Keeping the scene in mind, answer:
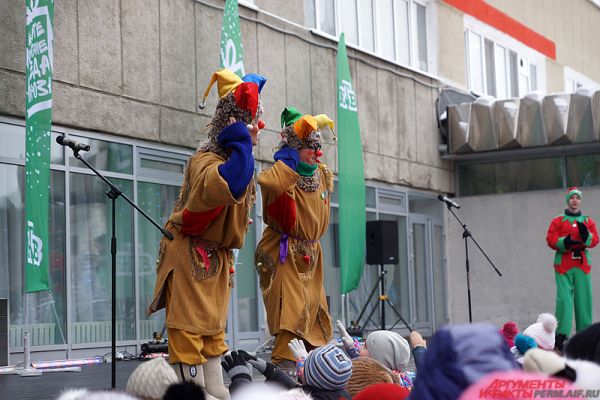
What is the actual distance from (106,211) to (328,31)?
552 centimetres

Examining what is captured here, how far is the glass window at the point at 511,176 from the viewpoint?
18219 millimetres

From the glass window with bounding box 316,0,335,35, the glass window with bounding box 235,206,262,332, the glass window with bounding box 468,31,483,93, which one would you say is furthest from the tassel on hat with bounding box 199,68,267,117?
the glass window with bounding box 468,31,483,93

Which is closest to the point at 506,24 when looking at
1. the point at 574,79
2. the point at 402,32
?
the point at 402,32

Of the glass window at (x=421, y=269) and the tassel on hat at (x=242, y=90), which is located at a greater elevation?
the tassel on hat at (x=242, y=90)

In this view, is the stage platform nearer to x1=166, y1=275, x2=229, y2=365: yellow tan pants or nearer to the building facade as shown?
the building facade

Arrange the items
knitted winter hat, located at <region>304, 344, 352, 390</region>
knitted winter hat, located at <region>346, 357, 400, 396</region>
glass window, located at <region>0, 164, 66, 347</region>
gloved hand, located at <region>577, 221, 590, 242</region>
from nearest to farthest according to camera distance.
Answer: knitted winter hat, located at <region>304, 344, 352, 390</region> → knitted winter hat, located at <region>346, 357, 400, 396</region> → glass window, located at <region>0, 164, 66, 347</region> → gloved hand, located at <region>577, 221, 590, 242</region>

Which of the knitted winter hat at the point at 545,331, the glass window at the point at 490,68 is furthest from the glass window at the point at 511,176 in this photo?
the knitted winter hat at the point at 545,331

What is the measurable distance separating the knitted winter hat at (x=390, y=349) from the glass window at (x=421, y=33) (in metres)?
13.7

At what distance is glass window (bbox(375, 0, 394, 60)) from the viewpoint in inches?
655

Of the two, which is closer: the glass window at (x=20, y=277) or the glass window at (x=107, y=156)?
the glass window at (x=20, y=277)

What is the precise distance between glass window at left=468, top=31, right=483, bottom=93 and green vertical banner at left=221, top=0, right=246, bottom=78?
31.7 feet

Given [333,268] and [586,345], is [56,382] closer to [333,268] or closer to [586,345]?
[586,345]

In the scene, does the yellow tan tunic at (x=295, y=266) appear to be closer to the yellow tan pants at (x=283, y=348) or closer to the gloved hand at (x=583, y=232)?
the yellow tan pants at (x=283, y=348)

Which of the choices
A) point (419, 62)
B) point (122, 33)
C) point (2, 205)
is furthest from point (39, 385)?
point (419, 62)
